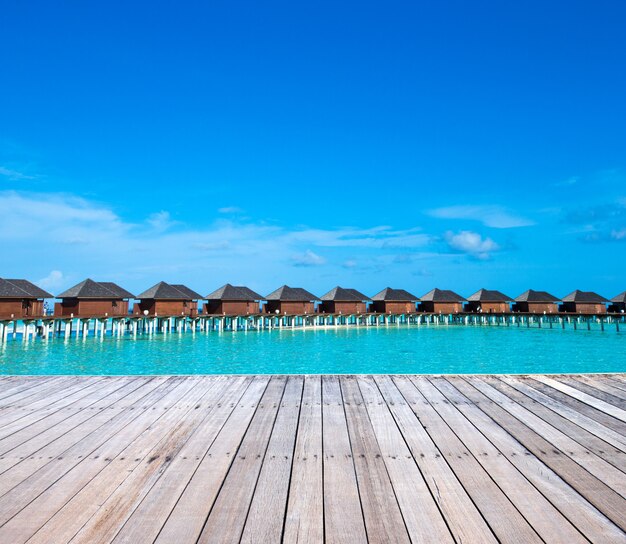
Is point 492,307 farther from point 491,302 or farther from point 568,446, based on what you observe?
point 568,446

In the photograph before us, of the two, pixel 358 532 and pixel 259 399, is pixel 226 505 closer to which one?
pixel 358 532

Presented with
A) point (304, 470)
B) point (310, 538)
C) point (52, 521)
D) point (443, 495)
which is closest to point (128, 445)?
point (52, 521)

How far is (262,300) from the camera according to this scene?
41250 millimetres

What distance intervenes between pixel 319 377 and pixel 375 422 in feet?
6.11

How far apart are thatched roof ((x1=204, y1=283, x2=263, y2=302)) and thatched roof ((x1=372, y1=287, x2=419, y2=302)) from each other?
501 inches

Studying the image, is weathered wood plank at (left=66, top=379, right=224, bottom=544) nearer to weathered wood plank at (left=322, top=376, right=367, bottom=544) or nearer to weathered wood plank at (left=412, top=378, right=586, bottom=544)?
weathered wood plank at (left=322, top=376, right=367, bottom=544)

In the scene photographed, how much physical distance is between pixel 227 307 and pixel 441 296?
2252 centimetres

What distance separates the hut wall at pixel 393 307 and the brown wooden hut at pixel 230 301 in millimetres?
13118

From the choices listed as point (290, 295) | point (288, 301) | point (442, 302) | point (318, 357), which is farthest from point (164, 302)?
point (442, 302)

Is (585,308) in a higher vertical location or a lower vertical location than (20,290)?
lower

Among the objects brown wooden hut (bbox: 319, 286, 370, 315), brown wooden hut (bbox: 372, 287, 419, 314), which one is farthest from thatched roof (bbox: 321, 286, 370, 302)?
brown wooden hut (bbox: 372, 287, 419, 314)

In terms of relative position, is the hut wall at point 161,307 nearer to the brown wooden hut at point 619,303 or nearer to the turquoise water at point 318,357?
the turquoise water at point 318,357

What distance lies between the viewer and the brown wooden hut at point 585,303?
4322cm

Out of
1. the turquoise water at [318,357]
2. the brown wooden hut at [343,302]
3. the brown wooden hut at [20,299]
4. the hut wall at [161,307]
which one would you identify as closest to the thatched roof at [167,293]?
the hut wall at [161,307]
